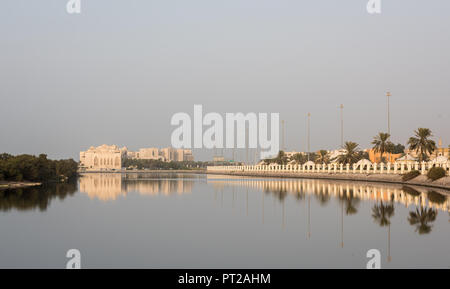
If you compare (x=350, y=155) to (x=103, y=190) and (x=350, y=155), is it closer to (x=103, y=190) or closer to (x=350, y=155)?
(x=350, y=155)

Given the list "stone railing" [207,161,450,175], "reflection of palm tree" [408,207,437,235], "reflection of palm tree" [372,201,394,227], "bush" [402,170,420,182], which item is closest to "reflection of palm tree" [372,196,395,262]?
"reflection of palm tree" [372,201,394,227]

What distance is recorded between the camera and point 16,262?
11305 millimetres

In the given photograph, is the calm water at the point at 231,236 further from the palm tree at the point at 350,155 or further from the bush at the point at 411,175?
the palm tree at the point at 350,155

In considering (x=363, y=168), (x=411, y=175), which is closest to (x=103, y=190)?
(x=411, y=175)

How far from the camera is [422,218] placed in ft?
60.1

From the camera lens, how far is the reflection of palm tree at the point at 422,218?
15.8 m

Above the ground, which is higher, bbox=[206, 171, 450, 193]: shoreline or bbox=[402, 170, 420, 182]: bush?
bbox=[402, 170, 420, 182]: bush

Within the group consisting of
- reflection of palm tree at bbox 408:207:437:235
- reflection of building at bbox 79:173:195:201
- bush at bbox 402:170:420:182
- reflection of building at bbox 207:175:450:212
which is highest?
bush at bbox 402:170:420:182

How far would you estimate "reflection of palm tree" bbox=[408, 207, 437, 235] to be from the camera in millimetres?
15820

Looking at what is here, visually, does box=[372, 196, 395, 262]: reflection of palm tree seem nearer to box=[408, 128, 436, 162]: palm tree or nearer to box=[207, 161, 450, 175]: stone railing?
box=[207, 161, 450, 175]: stone railing

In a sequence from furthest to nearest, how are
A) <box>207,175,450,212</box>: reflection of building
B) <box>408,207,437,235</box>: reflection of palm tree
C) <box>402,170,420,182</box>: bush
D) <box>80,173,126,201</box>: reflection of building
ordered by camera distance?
1. <box>402,170,420,182</box>: bush
2. <box>80,173,126,201</box>: reflection of building
3. <box>207,175,450,212</box>: reflection of building
4. <box>408,207,437,235</box>: reflection of palm tree

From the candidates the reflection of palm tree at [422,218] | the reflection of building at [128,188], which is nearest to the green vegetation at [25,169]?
the reflection of building at [128,188]
